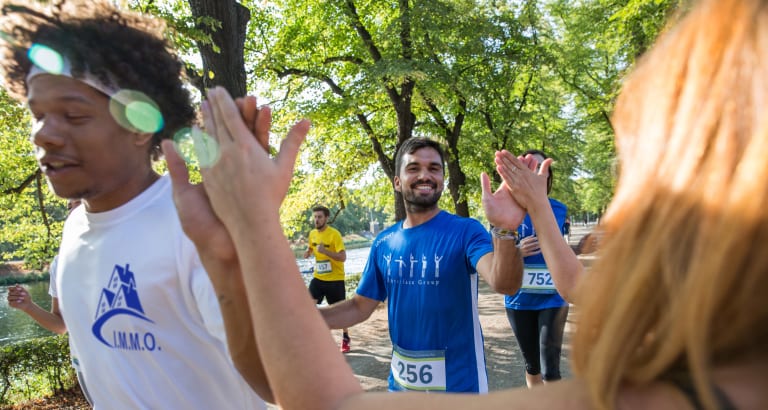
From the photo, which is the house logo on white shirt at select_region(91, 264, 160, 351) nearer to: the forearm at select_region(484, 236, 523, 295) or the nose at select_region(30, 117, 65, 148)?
the nose at select_region(30, 117, 65, 148)

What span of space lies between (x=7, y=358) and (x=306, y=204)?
10582 millimetres

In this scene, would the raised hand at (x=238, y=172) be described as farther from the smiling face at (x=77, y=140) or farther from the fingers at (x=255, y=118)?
the smiling face at (x=77, y=140)

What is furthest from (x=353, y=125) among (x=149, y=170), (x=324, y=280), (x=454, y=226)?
(x=149, y=170)

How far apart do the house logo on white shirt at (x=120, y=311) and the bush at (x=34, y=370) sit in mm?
6241

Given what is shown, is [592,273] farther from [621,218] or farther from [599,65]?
[599,65]

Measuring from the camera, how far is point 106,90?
66.9 inches

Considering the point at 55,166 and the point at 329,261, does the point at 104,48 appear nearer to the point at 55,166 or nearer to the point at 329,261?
the point at 55,166

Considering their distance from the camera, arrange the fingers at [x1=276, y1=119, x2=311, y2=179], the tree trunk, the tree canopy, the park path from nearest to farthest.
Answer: the fingers at [x1=276, y1=119, x2=311, y2=179] < the tree trunk < the park path < the tree canopy

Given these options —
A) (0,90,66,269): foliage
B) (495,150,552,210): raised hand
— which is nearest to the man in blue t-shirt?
(495,150,552,210): raised hand

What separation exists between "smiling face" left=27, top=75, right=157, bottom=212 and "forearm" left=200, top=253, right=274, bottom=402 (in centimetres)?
92

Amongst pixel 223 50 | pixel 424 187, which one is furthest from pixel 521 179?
pixel 223 50

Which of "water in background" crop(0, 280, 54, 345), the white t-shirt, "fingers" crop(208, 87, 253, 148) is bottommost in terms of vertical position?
"water in background" crop(0, 280, 54, 345)

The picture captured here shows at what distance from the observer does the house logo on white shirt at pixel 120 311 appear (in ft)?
4.88

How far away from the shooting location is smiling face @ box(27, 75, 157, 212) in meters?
1.58
